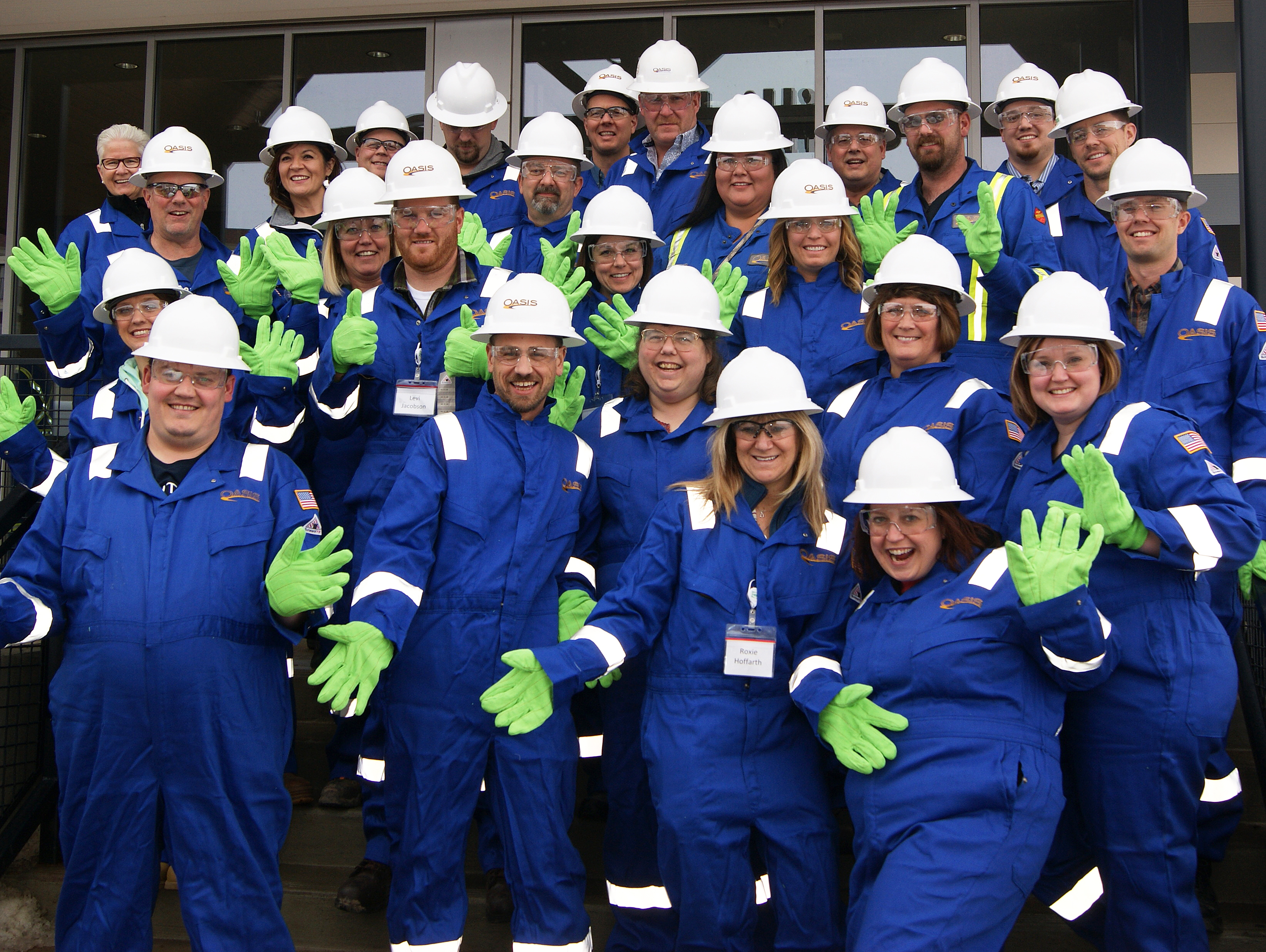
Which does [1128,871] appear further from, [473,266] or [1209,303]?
[473,266]

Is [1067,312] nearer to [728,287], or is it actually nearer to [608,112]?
[728,287]

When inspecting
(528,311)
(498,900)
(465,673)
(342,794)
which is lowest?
(498,900)

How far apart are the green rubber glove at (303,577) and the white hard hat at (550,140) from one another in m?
2.40

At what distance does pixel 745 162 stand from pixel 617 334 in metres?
1.06

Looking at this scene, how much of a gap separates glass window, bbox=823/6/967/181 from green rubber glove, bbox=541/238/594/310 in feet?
13.9

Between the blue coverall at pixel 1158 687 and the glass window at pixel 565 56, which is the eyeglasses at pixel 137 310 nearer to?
the blue coverall at pixel 1158 687

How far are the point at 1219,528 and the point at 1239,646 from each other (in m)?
1.75

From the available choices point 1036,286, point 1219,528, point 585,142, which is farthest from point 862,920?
point 585,142

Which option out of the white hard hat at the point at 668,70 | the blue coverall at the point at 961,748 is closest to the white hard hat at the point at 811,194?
the white hard hat at the point at 668,70

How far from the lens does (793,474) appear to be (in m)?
3.56

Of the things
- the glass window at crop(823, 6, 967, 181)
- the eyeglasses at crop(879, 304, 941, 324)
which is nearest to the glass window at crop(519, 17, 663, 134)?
the glass window at crop(823, 6, 967, 181)

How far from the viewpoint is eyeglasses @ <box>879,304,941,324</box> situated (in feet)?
12.4

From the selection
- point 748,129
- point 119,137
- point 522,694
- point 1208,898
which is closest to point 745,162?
point 748,129

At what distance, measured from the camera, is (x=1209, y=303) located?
386 centimetres
